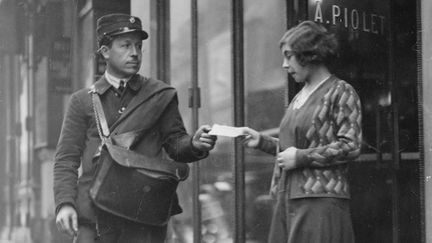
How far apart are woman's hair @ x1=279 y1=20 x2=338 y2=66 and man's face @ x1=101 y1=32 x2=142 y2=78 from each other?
89 centimetres

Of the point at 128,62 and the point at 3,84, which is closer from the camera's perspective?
the point at 128,62

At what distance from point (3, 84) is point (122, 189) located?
11190 mm

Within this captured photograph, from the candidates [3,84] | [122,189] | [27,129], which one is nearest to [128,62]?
[122,189]

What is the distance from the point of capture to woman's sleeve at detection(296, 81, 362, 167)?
4.70 metres

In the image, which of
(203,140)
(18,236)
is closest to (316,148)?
(203,140)

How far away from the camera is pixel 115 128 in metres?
4.97

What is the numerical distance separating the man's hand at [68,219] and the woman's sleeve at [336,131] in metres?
1.28

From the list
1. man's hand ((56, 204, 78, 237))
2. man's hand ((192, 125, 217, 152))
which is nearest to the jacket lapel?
man's hand ((192, 125, 217, 152))

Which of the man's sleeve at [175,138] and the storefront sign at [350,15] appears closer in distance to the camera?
the man's sleeve at [175,138]

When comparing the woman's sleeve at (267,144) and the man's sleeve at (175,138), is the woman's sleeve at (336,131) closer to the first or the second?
the woman's sleeve at (267,144)

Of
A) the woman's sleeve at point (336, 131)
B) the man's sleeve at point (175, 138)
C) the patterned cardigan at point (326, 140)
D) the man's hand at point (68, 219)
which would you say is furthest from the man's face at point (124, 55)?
the woman's sleeve at point (336, 131)

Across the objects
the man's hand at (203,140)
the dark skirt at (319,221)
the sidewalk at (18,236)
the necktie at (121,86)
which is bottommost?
the sidewalk at (18,236)

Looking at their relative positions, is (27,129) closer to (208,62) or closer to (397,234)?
(208,62)

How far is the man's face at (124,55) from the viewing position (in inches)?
201
